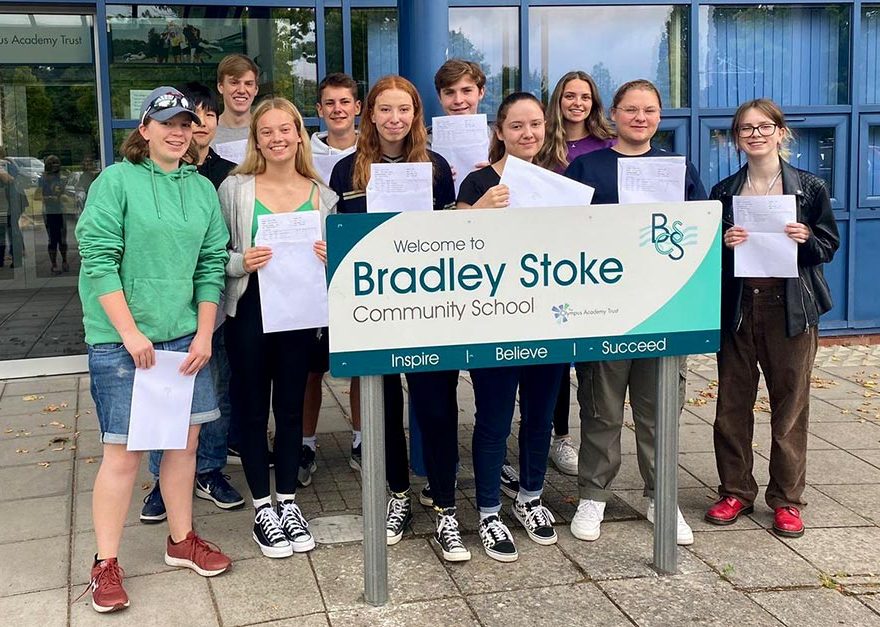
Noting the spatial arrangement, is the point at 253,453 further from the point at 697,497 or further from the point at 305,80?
the point at 305,80

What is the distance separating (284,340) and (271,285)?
27cm

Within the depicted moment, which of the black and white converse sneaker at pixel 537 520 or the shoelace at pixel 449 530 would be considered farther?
the black and white converse sneaker at pixel 537 520

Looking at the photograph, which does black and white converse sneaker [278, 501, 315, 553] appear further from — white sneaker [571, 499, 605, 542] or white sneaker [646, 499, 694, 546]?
white sneaker [646, 499, 694, 546]

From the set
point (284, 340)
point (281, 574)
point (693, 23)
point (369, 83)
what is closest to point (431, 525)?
point (281, 574)

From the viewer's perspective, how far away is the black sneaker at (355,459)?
17.3ft

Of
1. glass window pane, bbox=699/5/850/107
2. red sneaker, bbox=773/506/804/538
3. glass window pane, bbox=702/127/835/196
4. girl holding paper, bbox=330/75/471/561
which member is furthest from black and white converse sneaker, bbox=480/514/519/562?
glass window pane, bbox=699/5/850/107

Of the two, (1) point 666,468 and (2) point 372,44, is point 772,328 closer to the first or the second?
(1) point 666,468

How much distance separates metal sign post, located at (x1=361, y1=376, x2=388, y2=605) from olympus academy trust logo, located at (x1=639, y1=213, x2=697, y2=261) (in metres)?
1.18

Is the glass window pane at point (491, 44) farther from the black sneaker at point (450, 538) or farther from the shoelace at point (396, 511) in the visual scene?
the black sneaker at point (450, 538)

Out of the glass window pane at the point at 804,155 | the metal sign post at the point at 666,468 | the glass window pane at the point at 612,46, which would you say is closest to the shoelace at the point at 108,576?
the metal sign post at the point at 666,468

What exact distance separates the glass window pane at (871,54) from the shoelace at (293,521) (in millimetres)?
6730

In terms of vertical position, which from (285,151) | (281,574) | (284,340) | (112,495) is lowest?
(281,574)

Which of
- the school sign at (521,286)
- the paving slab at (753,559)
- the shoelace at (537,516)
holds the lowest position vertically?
the paving slab at (753,559)

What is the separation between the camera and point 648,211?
12.2 ft
